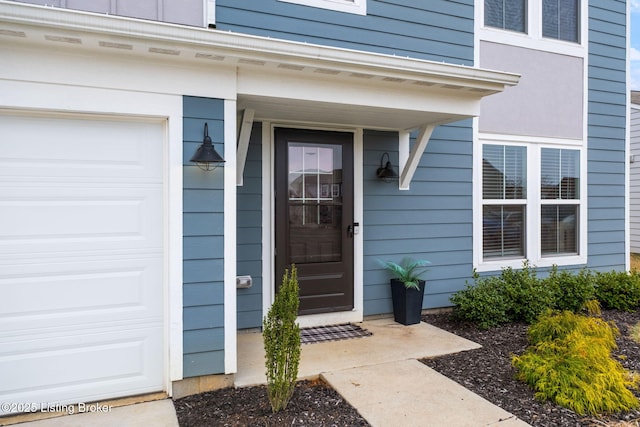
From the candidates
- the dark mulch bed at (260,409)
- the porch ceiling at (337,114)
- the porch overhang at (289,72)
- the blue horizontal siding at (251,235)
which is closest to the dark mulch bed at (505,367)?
the dark mulch bed at (260,409)

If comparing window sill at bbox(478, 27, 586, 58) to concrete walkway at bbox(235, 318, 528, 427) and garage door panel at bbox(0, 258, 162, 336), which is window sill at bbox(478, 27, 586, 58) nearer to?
concrete walkway at bbox(235, 318, 528, 427)

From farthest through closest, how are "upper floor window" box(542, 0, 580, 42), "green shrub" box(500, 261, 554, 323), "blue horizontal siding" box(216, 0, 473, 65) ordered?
"upper floor window" box(542, 0, 580, 42) < "green shrub" box(500, 261, 554, 323) < "blue horizontal siding" box(216, 0, 473, 65)

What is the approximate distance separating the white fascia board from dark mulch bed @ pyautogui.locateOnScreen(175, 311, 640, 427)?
88.1 inches

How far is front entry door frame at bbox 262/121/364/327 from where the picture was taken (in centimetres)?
421

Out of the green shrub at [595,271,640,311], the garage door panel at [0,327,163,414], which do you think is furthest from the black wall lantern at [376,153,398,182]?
the green shrub at [595,271,640,311]

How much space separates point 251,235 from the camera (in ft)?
13.6

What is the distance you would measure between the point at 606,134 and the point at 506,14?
87.7 inches

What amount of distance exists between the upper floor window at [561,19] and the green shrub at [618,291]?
3.09m

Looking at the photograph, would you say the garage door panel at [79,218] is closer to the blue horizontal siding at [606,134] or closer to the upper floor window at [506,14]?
the upper floor window at [506,14]

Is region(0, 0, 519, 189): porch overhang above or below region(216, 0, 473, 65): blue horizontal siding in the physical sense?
below

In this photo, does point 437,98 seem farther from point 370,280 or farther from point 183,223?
point 183,223

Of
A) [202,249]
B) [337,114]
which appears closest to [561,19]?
[337,114]

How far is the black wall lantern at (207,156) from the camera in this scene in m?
2.78

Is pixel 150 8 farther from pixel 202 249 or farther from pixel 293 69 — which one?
pixel 202 249
